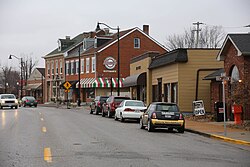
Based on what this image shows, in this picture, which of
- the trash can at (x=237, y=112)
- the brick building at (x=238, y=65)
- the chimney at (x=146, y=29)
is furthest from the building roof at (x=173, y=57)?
the chimney at (x=146, y=29)

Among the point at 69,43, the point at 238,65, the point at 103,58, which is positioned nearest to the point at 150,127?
the point at 238,65

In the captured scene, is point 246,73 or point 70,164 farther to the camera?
point 246,73

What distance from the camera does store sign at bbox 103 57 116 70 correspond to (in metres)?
62.6

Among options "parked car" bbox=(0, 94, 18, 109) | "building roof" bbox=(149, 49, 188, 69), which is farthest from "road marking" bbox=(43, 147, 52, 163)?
"parked car" bbox=(0, 94, 18, 109)

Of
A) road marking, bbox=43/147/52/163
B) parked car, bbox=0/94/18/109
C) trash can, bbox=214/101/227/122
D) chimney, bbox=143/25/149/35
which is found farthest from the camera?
chimney, bbox=143/25/149/35

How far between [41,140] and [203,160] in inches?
261

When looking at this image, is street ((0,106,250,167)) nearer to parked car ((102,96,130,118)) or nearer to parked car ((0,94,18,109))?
parked car ((102,96,130,118))

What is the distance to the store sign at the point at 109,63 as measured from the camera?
62562 mm

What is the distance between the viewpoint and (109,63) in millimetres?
62688

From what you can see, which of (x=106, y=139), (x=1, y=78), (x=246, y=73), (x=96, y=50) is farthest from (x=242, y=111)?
(x=1, y=78)

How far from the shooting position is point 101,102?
3772 centimetres

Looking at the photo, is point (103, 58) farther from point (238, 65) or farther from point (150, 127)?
point (150, 127)

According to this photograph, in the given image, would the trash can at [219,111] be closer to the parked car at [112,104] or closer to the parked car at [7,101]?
the parked car at [112,104]

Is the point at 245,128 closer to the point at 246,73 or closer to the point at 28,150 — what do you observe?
the point at 246,73
